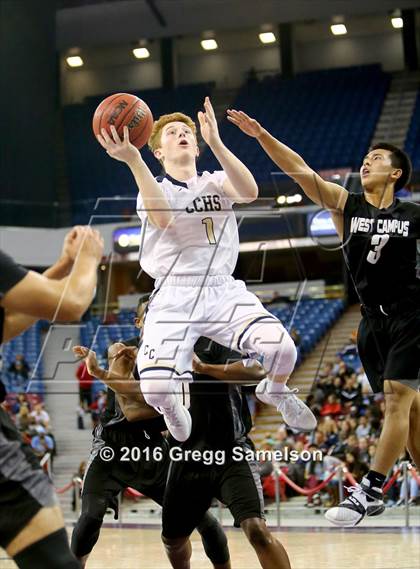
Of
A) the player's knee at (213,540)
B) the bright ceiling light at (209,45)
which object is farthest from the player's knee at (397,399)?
the bright ceiling light at (209,45)

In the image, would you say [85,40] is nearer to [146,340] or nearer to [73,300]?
[146,340]

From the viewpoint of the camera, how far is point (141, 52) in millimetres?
24672

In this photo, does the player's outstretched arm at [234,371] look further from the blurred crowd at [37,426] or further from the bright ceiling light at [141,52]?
the bright ceiling light at [141,52]

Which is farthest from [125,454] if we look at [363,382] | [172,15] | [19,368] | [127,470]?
[172,15]

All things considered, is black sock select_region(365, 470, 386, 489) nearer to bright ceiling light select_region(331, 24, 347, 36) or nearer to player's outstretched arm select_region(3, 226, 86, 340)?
player's outstretched arm select_region(3, 226, 86, 340)

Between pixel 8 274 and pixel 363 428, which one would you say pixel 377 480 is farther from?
pixel 363 428

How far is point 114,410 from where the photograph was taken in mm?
7621

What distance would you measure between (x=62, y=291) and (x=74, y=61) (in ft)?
63.0

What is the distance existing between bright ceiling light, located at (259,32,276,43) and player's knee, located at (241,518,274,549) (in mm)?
20095

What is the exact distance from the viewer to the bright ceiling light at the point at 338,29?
25.3 m

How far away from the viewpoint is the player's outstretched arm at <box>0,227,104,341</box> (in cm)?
425

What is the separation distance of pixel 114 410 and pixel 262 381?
46.8 inches

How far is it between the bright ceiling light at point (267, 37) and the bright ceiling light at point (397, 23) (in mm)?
2791

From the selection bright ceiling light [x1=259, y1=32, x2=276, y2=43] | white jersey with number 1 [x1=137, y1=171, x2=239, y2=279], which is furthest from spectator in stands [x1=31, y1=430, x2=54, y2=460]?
bright ceiling light [x1=259, y1=32, x2=276, y2=43]
